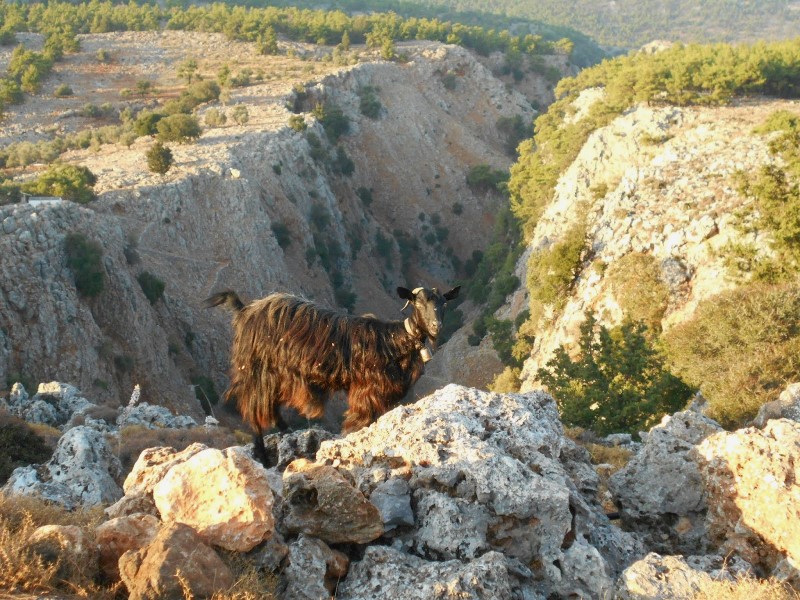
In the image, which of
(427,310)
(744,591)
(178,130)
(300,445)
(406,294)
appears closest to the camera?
(744,591)

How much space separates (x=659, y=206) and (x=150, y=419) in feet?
75.7

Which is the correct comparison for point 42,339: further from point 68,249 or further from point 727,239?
point 727,239

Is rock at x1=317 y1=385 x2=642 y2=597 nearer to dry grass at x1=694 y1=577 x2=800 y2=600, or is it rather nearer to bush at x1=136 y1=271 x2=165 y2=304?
dry grass at x1=694 y1=577 x2=800 y2=600

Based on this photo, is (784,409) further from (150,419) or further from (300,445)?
(150,419)

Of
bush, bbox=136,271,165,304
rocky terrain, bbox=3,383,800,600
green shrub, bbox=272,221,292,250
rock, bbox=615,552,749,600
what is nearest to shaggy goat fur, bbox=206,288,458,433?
rocky terrain, bbox=3,383,800,600

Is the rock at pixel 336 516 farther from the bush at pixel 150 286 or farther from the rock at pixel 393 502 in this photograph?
the bush at pixel 150 286

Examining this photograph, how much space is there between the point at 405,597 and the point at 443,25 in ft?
285

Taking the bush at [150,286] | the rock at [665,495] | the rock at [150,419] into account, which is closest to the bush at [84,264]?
the bush at [150,286]

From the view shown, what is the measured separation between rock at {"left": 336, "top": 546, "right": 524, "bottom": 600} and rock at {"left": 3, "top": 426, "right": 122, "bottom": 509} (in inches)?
131

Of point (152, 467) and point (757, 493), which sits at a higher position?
point (757, 493)

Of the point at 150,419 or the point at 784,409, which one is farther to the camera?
the point at 150,419

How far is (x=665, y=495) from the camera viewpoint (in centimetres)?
654

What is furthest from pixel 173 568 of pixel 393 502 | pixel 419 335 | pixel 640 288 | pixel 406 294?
pixel 640 288

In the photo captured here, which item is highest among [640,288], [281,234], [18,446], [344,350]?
[344,350]
